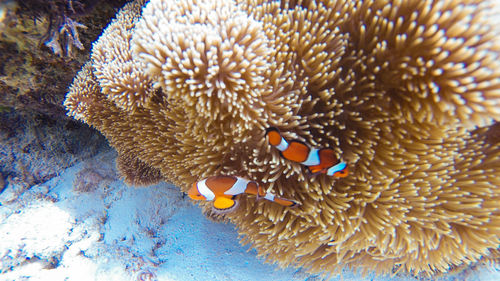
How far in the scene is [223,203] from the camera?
1613mm

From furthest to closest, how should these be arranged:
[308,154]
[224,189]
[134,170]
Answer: [134,170] < [224,189] < [308,154]

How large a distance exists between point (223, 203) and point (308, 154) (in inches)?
23.8

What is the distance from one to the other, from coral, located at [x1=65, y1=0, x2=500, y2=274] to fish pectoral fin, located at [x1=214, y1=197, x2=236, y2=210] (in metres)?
0.20

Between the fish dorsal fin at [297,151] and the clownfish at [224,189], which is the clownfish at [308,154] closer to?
the fish dorsal fin at [297,151]

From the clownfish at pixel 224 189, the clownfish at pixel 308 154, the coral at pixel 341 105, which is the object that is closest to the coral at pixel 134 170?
the coral at pixel 341 105

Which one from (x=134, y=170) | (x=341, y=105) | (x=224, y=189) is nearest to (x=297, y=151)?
(x=341, y=105)

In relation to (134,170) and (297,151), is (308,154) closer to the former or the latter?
(297,151)

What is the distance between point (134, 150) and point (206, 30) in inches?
51.7

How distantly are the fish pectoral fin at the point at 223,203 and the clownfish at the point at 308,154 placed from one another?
0.46 m

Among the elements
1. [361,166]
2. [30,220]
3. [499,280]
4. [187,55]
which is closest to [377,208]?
[361,166]

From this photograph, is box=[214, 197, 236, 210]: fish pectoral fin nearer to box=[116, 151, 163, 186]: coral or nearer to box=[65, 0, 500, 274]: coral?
box=[65, 0, 500, 274]: coral

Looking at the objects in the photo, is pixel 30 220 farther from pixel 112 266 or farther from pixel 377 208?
pixel 377 208

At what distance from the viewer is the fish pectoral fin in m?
1.59

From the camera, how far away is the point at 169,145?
189 cm
